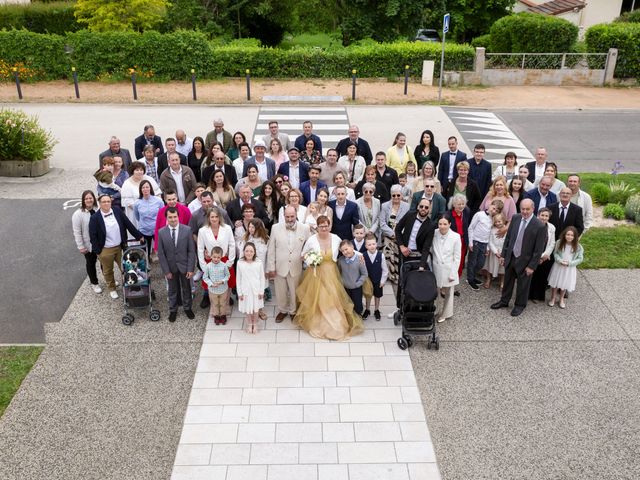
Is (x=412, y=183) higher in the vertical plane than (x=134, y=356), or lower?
higher

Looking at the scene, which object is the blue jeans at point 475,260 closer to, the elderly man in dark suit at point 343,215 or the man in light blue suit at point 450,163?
the man in light blue suit at point 450,163

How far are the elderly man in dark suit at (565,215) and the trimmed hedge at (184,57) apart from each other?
1761 centimetres

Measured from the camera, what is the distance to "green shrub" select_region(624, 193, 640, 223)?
13375 mm

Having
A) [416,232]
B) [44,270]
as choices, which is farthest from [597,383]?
[44,270]

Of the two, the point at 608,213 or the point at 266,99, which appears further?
the point at 266,99

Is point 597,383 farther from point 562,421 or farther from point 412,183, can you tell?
point 412,183

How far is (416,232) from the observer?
9.78 m

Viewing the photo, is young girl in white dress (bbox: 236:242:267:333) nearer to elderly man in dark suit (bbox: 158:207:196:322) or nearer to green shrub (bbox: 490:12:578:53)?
elderly man in dark suit (bbox: 158:207:196:322)

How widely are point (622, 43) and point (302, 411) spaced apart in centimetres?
2412

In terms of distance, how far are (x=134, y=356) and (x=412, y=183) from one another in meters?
5.52

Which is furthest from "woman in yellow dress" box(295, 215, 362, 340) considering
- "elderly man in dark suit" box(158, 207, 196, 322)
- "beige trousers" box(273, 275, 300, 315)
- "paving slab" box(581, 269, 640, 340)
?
"paving slab" box(581, 269, 640, 340)

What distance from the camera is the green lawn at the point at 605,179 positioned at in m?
15.4

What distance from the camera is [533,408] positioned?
26.0ft

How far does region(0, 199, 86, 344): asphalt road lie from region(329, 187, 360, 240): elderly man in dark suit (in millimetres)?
4698
